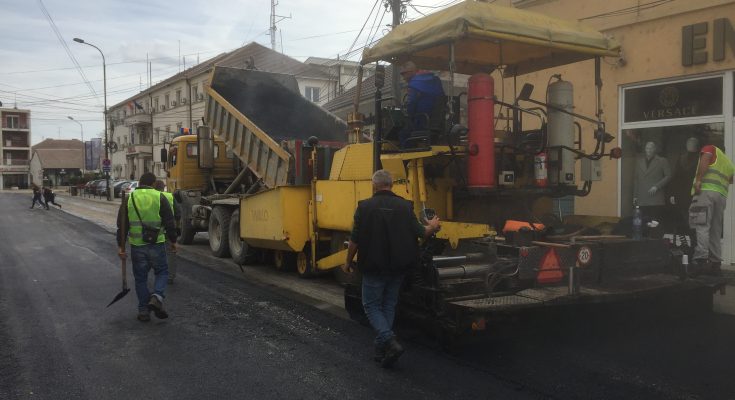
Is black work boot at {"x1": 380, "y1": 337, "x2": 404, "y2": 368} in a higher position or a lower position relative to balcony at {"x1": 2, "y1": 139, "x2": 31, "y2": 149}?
lower

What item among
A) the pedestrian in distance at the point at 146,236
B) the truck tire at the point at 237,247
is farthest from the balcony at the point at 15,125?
the pedestrian in distance at the point at 146,236

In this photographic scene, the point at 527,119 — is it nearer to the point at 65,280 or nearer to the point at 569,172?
the point at 569,172

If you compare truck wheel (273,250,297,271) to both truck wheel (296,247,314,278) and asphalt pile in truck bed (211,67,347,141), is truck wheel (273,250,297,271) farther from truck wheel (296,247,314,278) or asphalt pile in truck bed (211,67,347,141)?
asphalt pile in truck bed (211,67,347,141)

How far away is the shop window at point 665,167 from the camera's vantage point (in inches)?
346

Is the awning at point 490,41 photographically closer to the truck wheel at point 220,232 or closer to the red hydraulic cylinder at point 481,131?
the red hydraulic cylinder at point 481,131

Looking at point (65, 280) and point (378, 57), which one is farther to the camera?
point (65, 280)

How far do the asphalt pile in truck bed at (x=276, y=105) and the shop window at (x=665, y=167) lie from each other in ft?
16.6

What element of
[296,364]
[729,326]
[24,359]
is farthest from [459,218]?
[24,359]

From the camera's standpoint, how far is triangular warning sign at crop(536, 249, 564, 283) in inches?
198

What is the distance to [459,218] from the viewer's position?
6125mm

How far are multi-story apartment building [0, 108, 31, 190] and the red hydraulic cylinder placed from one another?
106 meters

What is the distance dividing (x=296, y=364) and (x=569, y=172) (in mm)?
3514

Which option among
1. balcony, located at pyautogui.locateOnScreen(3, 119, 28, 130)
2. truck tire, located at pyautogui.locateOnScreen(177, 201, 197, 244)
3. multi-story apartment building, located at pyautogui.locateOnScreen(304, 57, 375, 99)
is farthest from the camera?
balcony, located at pyautogui.locateOnScreen(3, 119, 28, 130)

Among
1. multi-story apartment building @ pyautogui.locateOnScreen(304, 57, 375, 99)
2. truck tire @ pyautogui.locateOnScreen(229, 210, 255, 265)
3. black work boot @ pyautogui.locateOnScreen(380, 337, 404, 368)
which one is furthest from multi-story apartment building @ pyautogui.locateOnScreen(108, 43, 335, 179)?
black work boot @ pyautogui.locateOnScreen(380, 337, 404, 368)
